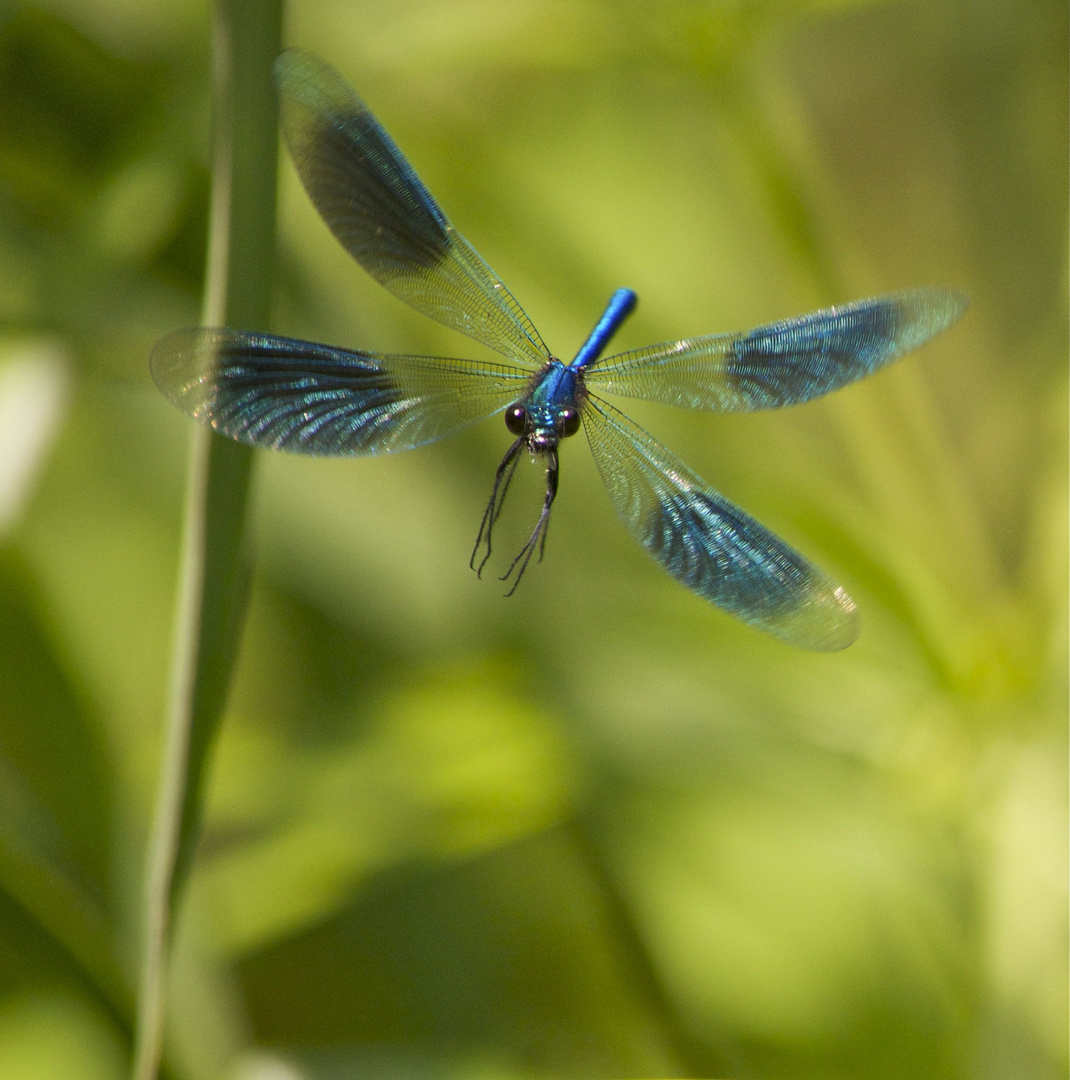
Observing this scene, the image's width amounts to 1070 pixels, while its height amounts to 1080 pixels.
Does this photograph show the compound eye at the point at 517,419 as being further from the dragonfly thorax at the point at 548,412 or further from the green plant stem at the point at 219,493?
the green plant stem at the point at 219,493

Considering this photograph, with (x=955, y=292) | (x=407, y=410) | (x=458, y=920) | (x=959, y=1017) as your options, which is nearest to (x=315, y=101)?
(x=407, y=410)

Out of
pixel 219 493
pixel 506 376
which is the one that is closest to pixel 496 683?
pixel 506 376

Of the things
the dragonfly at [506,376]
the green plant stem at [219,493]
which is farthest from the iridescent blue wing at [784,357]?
the green plant stem at [219,493]

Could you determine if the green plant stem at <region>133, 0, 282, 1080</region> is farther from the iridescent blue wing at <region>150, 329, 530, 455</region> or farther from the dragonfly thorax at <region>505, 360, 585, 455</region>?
the dragonfly thorax at <region>505, 360, 585, 455</region>

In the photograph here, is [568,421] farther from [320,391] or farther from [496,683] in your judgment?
[496,683]

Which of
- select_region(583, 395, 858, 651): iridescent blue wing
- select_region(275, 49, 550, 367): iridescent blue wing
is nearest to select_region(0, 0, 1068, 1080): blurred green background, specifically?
select_region(275, 49, 550, 367): iridescent blue wing

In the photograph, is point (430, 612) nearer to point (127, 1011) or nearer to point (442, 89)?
point (127, 1011)
